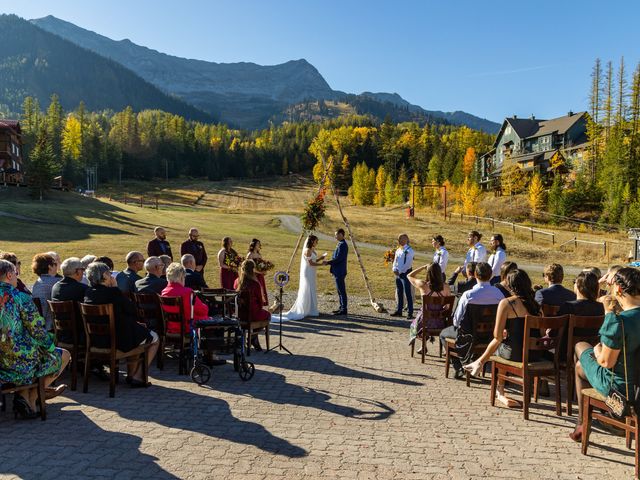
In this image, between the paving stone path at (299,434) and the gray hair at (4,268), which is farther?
the gray hair at (4,268)

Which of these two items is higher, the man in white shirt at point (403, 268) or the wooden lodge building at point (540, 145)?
the wooden lodge building at point (540, 145)

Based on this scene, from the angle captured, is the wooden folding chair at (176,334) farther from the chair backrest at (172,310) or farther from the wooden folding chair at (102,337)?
the wooden folding chair at (102,337)

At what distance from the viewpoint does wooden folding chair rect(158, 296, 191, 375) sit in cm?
827

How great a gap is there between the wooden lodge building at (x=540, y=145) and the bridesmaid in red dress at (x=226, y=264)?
8048cm

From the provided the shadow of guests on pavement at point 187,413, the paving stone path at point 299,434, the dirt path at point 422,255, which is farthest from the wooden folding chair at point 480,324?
the dirt path at point 422,255

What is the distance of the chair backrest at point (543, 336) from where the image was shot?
6402 millimetres

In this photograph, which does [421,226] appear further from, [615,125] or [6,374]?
[6,374]

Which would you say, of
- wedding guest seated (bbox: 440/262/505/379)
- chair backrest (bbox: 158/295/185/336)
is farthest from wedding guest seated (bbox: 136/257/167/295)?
wedding guest seated (bbox: 440/262/505/379)

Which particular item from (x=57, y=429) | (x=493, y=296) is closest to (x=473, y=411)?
(x=493, y=296)

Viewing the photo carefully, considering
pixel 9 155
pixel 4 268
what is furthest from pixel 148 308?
pixel 9 155

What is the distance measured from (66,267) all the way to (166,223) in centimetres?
4433

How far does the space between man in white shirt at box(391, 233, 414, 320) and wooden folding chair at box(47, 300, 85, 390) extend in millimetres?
8198

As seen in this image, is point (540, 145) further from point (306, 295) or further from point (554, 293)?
point (554, 293)

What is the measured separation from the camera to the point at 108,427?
584cm
